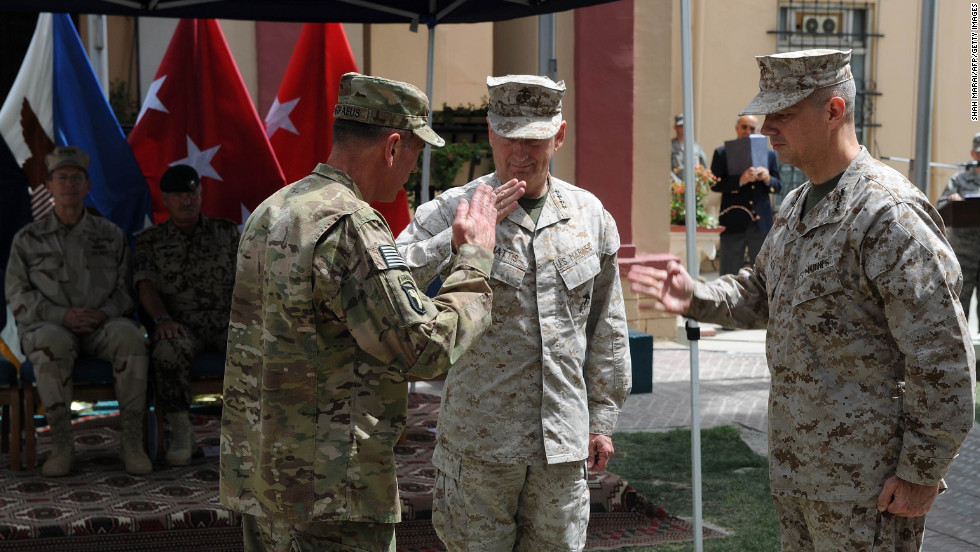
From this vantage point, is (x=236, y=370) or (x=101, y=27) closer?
(x=236, y=370)

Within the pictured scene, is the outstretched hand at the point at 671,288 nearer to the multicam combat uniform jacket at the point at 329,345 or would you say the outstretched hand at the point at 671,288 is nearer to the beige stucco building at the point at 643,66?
the multicam combat uniform jacket at the point at 329,345

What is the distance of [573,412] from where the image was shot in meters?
3.40

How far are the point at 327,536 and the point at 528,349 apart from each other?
93 cm

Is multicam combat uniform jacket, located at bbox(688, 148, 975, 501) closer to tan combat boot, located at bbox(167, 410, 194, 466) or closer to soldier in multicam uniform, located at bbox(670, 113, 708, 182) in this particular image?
tan combat boot, located at bbox(167, 410, 194, 466)

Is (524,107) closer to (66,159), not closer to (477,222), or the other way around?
(477,222)

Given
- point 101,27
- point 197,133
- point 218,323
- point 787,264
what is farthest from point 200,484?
point 101,27

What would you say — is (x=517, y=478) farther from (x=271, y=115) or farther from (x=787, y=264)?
(x=271, y=115)

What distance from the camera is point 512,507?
3.37m

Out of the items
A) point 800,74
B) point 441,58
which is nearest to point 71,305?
point 800,74

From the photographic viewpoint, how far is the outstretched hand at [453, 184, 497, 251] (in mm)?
2889

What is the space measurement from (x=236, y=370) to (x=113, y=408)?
5444mm

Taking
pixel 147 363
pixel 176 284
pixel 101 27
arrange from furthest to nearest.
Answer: pixel 101 27
pixel 176 284
pixel 147 363

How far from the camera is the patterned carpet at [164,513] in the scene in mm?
5055

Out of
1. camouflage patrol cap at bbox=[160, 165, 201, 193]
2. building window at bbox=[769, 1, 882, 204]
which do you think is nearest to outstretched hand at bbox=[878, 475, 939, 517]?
camouflage patrol cap at bbox=[160, 165, 201, 193]
